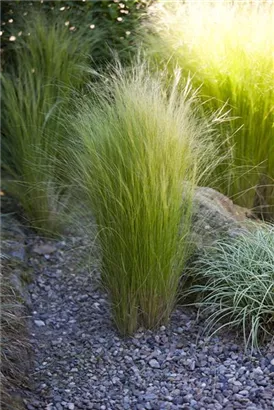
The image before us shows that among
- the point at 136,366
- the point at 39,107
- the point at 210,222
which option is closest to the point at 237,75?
the point at 210,222

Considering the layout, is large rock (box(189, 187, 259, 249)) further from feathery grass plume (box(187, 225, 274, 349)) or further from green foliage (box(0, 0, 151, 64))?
green foliage (box(0, 0, 151, 64))

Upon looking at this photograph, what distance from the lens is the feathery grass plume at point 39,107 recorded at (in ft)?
14.0

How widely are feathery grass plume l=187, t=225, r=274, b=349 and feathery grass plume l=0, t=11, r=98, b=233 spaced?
1242 millimetres

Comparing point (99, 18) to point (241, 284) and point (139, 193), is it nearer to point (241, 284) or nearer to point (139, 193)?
point (139, 193)

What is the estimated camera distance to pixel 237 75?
401 centimetres

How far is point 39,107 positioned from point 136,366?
6.74 ft

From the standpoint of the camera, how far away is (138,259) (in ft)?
9.89

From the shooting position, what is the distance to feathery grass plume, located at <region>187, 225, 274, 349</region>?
3.02 m

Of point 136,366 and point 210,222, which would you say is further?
point 210,222

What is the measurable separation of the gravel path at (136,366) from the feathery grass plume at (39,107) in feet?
3.04

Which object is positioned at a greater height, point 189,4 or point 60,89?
point 189,4

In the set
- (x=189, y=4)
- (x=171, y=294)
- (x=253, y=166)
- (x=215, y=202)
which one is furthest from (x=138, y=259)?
(x=189, y=4)

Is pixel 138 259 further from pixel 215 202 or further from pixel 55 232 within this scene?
pixel 55 232

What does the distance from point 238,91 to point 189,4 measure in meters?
0.74
